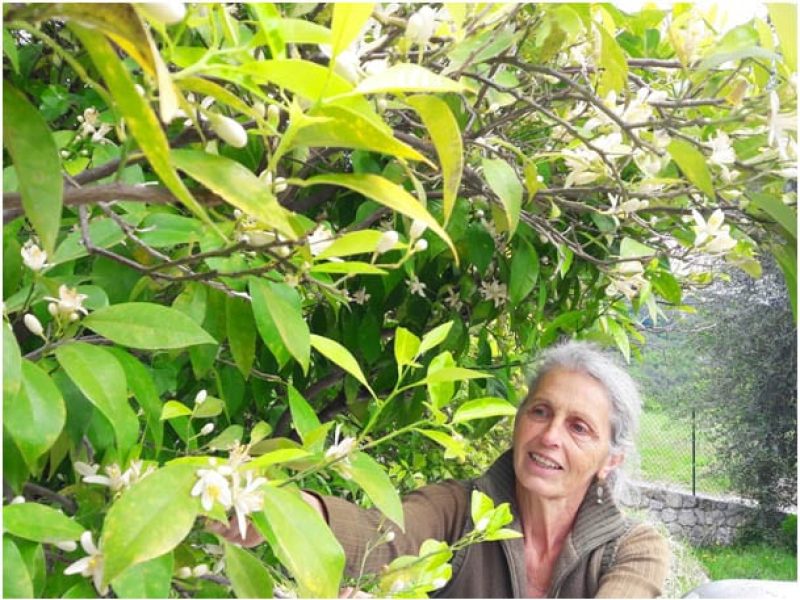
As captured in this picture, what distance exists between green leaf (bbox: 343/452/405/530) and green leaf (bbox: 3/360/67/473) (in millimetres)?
170

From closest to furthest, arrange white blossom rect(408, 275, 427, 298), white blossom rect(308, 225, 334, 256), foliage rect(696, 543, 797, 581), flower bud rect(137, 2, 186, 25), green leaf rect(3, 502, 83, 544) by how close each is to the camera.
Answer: flower bud rect(137, 2, 186, 25), green leaf rect(3, 502, 83, 544), white blossom rect(308, 225, 334, 256), white blossom rect(408, 275, 427, 298), foliage rect(696, 543, 797, 581)

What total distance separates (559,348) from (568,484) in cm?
18

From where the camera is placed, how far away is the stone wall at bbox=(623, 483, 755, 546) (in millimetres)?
5098

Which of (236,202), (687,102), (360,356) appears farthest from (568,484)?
(236,202)

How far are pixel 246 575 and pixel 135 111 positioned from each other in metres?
0.24

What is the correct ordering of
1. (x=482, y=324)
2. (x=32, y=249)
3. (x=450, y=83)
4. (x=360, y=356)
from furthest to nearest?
1. (x=482, y=324)
2. (x=360, y=356)
3. (x=32, y=249)
4. (x=450, y=83)

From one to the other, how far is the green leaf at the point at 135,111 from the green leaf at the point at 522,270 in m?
0.60

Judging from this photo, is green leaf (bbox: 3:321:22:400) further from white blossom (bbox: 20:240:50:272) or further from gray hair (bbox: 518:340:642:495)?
gray hair (bbox: 518:340:642:495)

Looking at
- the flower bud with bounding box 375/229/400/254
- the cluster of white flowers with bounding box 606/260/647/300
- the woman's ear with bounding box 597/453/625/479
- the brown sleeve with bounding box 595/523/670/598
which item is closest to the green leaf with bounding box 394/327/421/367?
the flower bud with bounding box 375/229/400/254

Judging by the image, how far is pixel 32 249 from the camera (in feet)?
1.52

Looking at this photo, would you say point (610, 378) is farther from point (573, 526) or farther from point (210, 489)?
point (210, 489)

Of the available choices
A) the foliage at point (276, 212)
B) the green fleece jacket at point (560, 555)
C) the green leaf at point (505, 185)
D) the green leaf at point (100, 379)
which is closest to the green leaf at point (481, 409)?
the foliage at point (276, 212)

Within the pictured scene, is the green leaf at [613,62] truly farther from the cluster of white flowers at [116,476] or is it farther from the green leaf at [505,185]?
the cluster of white flowers at [116,476]

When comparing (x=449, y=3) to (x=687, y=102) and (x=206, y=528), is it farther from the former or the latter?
(x=206, y=528)
